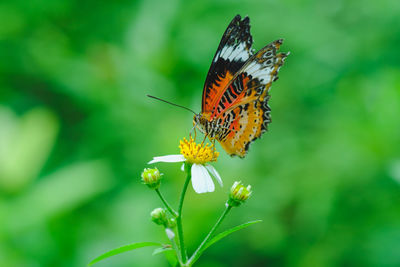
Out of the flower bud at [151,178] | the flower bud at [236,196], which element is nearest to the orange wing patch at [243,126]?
the flower bud at [236,196]

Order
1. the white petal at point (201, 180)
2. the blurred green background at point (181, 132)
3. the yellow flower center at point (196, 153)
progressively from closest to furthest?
the white petal at point (201, 180), the yellow flower center at point (196, 153), the blurred green background at point (181, 132)

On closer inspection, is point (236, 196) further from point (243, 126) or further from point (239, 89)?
point (239, 89)

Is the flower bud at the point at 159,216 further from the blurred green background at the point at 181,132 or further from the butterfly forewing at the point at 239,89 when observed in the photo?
the blurred green background at the point at 181,132

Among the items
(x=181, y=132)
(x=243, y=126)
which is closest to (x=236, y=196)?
(x=243, y=126)

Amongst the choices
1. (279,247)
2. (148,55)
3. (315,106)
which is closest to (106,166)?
(148,55)

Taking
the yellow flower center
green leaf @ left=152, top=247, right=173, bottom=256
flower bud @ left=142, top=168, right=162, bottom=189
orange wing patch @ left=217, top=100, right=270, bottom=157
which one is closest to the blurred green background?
orange wing patch @ left=217, top=100, right=270, bottom=157

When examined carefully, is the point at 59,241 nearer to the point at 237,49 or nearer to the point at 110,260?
the point at 110,260
